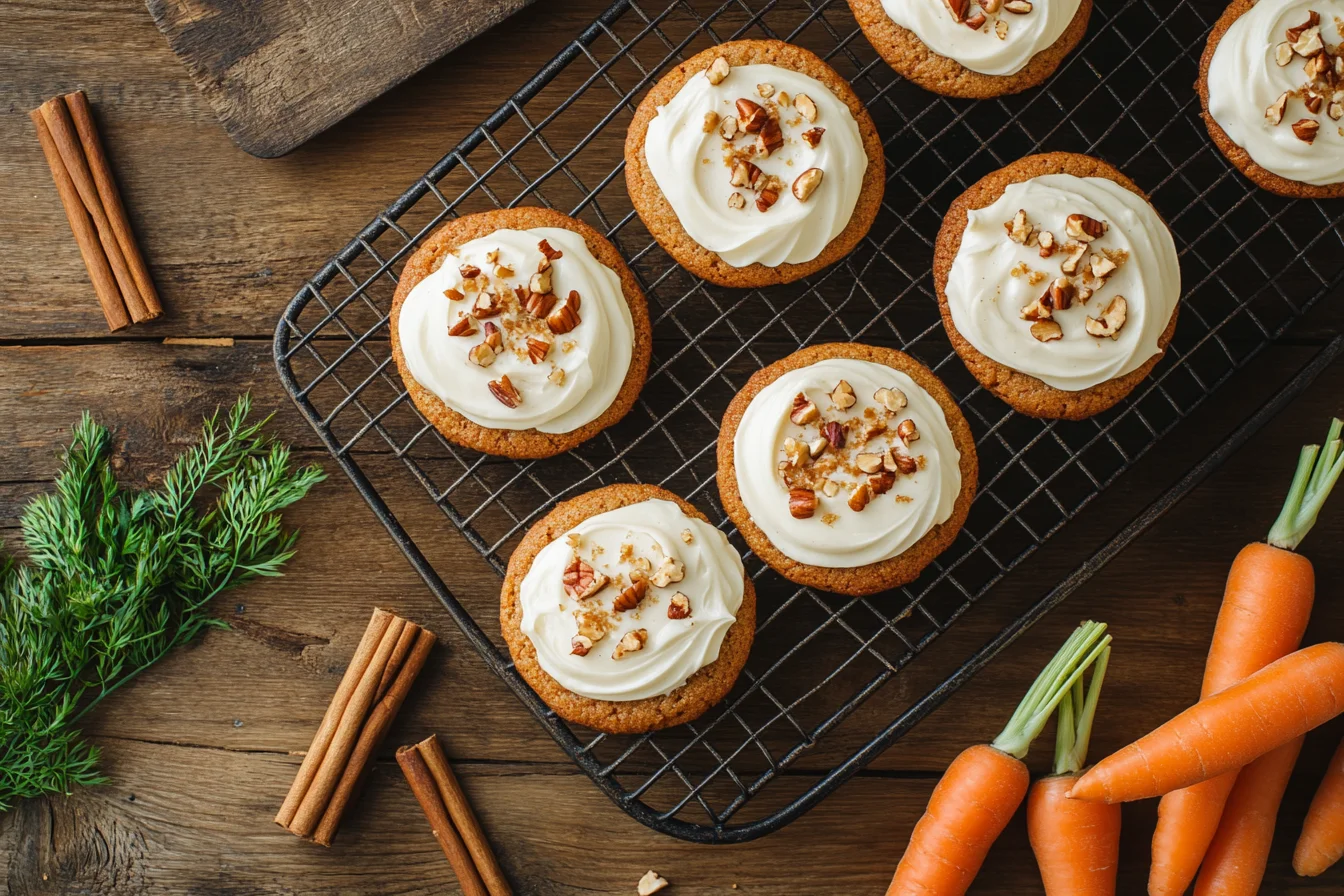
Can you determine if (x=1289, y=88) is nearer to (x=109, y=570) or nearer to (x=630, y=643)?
(x=630, y=643)

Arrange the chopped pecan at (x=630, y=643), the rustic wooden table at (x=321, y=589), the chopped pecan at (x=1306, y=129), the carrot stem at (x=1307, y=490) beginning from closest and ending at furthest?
1. the chopped pecan at (x=630, y=643)
2. the chopped pecan at (x=1306, y=129)
3. the carrot stem at (x=1307, y=490)
4. the rustic wooden table at (x=321, y=589)

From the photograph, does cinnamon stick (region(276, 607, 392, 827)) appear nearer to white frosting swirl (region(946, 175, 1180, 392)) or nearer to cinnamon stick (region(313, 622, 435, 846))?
cinnamon stick (region(313, 622, 435, 846))

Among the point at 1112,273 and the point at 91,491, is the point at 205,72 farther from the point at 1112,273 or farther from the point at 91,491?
the point at 1112,273

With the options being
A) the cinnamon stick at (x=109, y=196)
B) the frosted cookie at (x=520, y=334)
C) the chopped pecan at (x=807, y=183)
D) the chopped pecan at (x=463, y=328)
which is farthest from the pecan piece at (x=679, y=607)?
the cinnamon stick at (x=109, y=196)

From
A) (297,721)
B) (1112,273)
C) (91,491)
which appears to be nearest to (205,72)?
(91,491)

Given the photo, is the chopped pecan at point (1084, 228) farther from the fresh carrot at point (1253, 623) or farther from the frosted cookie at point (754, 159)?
the fresh carrot at point (1253, 623)

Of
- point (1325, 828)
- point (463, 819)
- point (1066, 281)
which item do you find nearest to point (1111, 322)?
point (1066, 281)

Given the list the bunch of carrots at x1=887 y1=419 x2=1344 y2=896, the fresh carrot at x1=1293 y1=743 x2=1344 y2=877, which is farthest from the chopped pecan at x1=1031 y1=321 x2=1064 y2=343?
the fresh carrot at x1=1293 y1=743 x2=1344 y2=877
